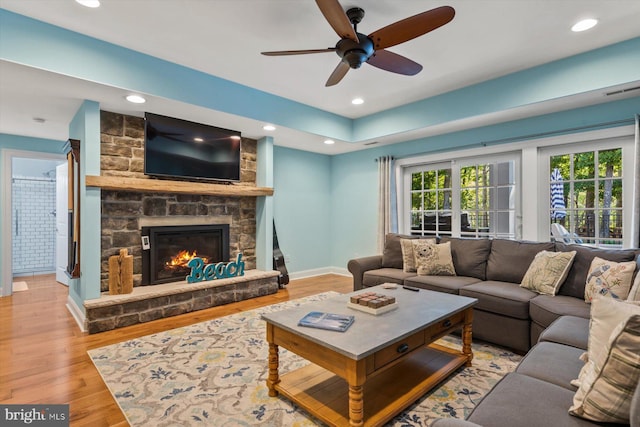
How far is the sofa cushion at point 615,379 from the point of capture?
1.03m

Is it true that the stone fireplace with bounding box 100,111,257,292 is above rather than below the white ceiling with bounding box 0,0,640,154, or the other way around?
below

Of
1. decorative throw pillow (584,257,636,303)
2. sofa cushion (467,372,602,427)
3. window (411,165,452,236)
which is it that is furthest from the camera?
window (411,165,452,236)

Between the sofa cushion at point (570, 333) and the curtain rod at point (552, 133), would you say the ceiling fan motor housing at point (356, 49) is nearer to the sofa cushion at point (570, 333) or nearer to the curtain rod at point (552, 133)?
the sofa cushion at point (570, 333)

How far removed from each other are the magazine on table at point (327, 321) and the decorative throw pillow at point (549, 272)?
6.24 ft

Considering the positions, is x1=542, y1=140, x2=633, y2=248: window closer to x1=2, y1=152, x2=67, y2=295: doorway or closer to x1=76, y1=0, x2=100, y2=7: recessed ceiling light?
x1=76, y1=0, x2=100, y2=7: recessed ceiling light

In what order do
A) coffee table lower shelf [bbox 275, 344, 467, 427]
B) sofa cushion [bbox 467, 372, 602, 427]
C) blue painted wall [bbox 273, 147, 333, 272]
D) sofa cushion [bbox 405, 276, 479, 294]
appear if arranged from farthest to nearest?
blue painted wall [bbox 273, 147, 333, 272], sofa cushion [bbox 405, 276, 479, 294], coffee table lower shelf [bbox 275, 344, 467, 427], sofa cushion [bbox 467, 372, 602, 427]

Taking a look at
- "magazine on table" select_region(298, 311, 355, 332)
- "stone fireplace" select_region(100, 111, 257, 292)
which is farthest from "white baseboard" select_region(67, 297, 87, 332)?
"magazine on table" select_region(298, 311, 355, 332)

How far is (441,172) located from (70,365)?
485 centimetres

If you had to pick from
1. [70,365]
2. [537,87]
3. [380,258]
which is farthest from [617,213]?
[70,365]

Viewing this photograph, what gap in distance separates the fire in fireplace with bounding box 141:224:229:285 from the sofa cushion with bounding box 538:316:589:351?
12.7 ft

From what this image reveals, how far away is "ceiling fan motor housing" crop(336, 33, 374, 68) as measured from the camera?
7.39ft

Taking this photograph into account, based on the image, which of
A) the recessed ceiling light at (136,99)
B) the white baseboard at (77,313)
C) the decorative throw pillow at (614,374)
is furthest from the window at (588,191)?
the white baseboard at (77,313)

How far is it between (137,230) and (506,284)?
4.11 meters

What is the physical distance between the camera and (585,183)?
3.64 metres
